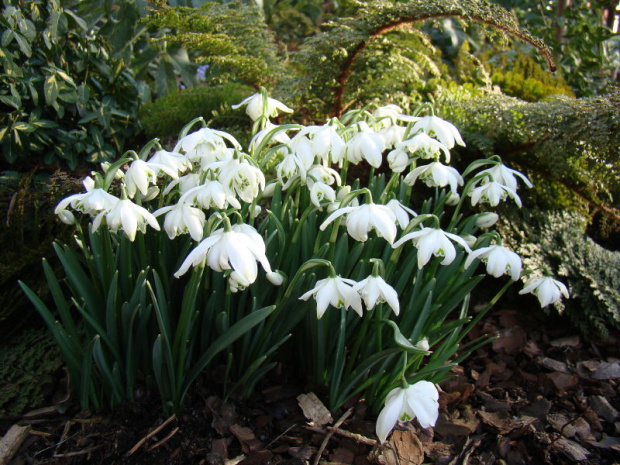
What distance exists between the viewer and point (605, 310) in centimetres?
198

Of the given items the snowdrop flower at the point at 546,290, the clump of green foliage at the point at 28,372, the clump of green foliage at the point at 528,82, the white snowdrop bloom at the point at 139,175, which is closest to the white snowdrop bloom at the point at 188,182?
the white snowdrop bloom at the point at 139,175

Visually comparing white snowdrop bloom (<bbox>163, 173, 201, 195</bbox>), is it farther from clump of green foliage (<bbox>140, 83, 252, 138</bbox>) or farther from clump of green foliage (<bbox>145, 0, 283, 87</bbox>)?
clump of green foliage (<bbox>140, 83, 252, 138</bbox>)

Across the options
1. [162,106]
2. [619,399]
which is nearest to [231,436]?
[619,399]

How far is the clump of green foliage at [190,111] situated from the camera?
2535 mm

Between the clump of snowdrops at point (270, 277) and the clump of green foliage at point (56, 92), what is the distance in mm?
1116

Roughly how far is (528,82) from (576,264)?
4.50 feet

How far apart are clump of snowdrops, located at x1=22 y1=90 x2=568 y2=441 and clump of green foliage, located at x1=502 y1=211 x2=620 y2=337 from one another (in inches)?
24.9

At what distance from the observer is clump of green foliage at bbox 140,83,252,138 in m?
2.54

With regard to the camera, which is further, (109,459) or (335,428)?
(335,428)

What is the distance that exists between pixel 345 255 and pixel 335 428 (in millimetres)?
459

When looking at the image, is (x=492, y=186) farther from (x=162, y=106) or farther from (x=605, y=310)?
(x=162, y=106)

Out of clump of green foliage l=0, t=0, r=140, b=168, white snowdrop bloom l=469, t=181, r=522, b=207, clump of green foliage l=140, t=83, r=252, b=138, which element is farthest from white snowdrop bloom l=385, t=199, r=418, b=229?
clump of green foliage l=0, t=0, r=140, b=168

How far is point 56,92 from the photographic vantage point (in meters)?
2.29

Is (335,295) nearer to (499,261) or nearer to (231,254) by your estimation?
(231,254)
